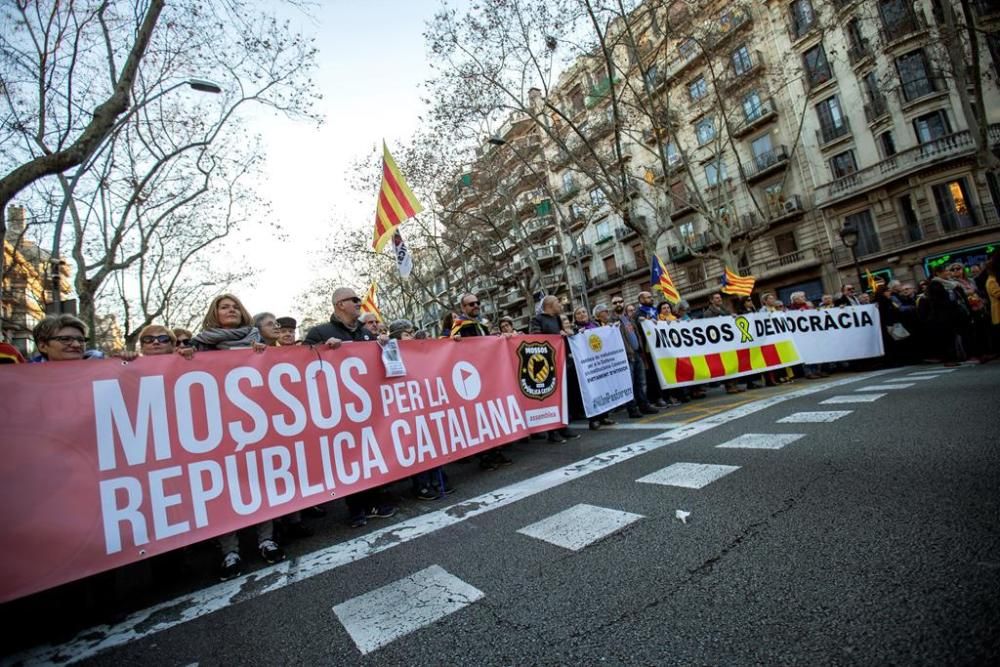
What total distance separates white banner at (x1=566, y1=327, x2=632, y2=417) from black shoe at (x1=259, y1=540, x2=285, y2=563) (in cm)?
411

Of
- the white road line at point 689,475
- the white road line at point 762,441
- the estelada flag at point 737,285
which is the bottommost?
the white road line at point 762,441

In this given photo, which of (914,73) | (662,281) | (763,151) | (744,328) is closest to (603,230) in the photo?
(763,151)

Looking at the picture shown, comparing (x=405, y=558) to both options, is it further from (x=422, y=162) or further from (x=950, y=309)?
(x=422, y=162)

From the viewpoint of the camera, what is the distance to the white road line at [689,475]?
3162 mm

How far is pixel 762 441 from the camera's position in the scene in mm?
3988

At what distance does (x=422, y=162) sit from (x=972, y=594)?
21.0 metres

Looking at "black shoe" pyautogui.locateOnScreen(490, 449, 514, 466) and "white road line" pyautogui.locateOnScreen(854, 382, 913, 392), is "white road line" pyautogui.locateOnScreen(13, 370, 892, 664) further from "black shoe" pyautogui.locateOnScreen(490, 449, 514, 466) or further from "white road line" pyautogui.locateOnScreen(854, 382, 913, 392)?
"white road line" pyautogui.locateOnScreen(854, 382, 913, 392)

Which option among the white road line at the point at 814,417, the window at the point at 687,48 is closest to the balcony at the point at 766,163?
the window at the point at 687,48

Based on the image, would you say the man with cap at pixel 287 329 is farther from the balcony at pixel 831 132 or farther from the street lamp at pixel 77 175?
the balcony at pixel 831 132

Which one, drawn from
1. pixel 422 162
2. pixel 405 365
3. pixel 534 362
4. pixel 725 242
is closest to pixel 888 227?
pixel 725 242

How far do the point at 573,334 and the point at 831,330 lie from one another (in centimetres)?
606

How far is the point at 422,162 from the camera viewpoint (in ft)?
66.0

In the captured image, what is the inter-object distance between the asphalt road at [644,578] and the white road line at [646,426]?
4.93 feet

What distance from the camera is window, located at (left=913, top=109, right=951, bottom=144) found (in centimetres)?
2095
